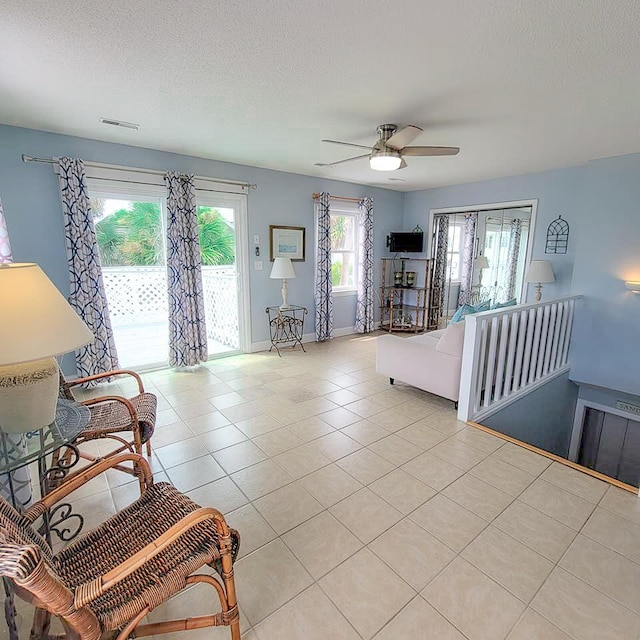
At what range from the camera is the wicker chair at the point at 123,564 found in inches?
34.4

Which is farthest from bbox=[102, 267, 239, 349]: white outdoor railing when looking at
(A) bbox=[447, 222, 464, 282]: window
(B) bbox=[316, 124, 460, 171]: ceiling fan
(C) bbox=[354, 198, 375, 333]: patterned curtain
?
(A) bbox=[447, 222, 464, 282]: window

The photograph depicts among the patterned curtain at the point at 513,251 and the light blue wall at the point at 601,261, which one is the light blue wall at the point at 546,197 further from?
the patterned curtain at the point at 513,251

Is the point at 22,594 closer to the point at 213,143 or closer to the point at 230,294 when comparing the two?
the point at 213,143

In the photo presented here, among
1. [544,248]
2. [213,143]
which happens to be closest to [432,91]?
[213,143]

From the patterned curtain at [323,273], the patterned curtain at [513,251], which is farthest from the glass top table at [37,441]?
the patterned curtain at [513,251]

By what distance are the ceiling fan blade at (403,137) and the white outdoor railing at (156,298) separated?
2.77 meters

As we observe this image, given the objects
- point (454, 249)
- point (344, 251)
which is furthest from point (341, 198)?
point (454, 249)

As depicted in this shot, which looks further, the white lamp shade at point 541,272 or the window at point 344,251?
the window at point 344,251

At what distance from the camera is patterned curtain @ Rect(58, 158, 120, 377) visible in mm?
3373

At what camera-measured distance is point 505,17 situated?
1.62m

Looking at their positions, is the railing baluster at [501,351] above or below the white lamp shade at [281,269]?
below

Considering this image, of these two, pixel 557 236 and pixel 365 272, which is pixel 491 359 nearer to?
pixel 557 236

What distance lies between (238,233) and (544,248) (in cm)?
409

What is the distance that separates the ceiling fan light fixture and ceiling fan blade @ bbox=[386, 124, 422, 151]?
0.05m
